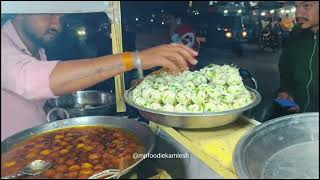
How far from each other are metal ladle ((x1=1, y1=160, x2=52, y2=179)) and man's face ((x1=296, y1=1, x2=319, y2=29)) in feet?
9.70

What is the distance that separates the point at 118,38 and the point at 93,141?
2.58ft

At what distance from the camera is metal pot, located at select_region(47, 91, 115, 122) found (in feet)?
7.02

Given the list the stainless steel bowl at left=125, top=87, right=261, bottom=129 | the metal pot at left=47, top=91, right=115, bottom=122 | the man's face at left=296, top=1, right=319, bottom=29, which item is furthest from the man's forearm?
the man's face at left=296, top=1, right=319, bottom=29

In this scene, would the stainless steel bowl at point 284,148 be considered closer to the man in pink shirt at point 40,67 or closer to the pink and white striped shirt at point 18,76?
the man in pink shirt at point 40,67

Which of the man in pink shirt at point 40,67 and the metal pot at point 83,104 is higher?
the man in pink shirt at point 40,67

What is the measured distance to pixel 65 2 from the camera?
1.22 metres

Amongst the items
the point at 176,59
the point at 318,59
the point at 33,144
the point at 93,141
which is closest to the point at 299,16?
the point at 318,59

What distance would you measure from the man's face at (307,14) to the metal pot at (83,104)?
→ 227 centimetres

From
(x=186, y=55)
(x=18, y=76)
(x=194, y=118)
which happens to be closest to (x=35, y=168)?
(x=18, y=76)

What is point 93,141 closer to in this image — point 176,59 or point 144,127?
point 144,127

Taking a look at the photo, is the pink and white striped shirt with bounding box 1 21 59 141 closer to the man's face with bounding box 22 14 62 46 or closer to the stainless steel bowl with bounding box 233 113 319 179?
the man's face with bounding box 22 14 62 46

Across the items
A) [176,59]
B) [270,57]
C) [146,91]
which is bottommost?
[270,57]

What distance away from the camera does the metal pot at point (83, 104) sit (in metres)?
2.14

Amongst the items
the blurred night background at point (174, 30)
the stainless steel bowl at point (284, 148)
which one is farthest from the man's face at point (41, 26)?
the stainless steel bowl at point (284, 148)
